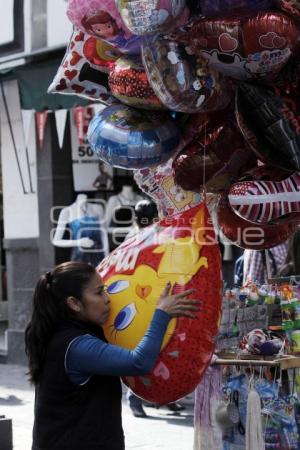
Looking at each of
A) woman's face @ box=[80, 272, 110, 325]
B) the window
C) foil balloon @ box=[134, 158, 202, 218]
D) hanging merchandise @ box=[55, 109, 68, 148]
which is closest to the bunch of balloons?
woman's face @ box=[80, 272, 110, 325]

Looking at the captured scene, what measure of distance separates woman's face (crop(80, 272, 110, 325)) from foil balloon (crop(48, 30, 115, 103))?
1.20 metres

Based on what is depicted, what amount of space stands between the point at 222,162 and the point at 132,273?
0.77 m

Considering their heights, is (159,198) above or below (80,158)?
above

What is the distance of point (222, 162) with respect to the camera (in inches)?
150

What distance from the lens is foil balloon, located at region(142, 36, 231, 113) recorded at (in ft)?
11.3

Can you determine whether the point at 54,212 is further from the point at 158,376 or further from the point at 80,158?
the point at 158,376

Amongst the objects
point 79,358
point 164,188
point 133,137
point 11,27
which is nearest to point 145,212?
point 164,188

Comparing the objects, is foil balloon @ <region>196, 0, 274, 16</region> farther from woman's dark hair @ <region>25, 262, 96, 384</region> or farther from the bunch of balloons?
woman's dark hair @ <region>25, 262, 96, 384</region>

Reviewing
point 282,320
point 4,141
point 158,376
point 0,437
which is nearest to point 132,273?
point 158,376

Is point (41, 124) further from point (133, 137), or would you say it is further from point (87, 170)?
point (133, 137)

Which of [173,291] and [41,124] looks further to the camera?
[41,124]

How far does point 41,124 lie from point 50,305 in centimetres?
702

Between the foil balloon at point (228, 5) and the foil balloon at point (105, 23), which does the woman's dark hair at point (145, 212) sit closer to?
the foil balloon at point (105, 23)

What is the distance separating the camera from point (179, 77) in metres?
3.44
